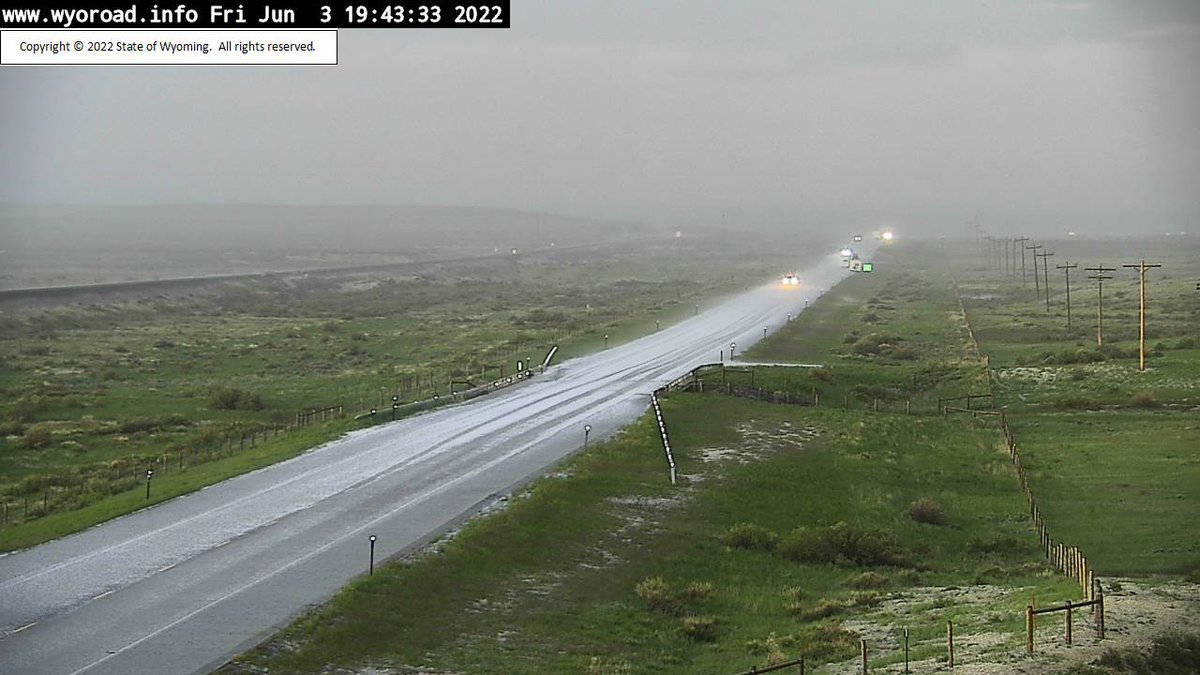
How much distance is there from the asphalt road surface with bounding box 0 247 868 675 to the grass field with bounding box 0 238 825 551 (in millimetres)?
3069

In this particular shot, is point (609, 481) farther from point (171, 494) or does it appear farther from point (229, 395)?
point (229, 395)

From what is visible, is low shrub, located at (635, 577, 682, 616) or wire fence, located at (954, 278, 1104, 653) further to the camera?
low shrub, located at (635, 577, 682, 616)

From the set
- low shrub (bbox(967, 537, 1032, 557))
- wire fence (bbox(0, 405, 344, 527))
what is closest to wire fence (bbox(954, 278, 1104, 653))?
low shrub (bbox(967, 537, 1032, 557))

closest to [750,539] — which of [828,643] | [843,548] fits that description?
[843,548]

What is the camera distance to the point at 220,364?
85.4 meters

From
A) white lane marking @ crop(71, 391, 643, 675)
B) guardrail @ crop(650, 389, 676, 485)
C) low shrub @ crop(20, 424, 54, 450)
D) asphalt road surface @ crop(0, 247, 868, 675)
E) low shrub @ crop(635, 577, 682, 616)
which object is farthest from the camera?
low shrub @ crop(20, 424, 54, 450)

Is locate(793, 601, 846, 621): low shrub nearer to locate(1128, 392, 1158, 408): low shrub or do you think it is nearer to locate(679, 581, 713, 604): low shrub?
locate(679, 581, 713, 604): low shrub

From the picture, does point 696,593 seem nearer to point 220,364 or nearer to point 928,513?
point 928,513

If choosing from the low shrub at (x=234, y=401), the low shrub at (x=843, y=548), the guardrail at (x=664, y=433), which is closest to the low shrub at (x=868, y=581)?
the low shrub at (x=843, y=548)

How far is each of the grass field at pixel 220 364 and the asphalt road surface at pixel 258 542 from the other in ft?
10.1

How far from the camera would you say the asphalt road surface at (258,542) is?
23281 mm

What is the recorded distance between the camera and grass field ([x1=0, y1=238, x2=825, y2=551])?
150 feet

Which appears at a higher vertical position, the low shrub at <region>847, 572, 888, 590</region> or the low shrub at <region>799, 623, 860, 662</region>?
the low shrub at <region>799, 623, 860, 662</region>

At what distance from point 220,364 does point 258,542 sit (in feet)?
189
